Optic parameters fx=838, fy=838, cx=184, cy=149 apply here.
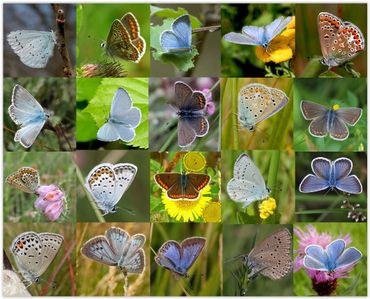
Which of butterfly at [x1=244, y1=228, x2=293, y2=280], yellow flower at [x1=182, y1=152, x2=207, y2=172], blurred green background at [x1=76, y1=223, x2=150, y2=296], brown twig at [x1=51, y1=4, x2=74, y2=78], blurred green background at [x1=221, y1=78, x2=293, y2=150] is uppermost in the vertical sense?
brown twig at [x1=51, y1=4, x2=74, y2=78]

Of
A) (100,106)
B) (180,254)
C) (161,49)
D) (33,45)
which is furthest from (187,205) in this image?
(33,45)

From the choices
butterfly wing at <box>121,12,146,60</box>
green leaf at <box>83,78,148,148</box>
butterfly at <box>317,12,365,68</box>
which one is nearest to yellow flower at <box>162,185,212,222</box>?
green leaf at <box>83,78,148,148</box>

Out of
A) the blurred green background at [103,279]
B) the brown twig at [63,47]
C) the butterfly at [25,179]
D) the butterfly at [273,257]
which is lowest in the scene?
the blurred green background at [103,279]

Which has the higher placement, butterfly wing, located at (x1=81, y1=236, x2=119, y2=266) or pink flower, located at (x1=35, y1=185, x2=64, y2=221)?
pink flower, located at (x1=35, y1=185, x2=64, y2=221)

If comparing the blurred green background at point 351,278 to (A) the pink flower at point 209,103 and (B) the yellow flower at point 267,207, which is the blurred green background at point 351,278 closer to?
(B) the yellow flower at point 267,207

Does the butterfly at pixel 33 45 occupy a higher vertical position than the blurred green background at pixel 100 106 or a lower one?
Result: higher

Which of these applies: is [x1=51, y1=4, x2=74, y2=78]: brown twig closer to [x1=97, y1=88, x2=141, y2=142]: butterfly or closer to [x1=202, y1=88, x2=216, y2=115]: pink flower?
[x1=97, y1=88, x2=141, y2=142]: butterfly

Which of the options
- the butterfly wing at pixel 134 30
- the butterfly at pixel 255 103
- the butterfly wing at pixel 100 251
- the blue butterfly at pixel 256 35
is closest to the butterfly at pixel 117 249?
the butterfly wing at pixel 100 251
